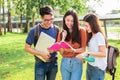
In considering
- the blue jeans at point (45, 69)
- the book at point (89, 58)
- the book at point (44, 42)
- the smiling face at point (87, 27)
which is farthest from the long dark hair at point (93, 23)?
the blue jeans at point (45, 69)

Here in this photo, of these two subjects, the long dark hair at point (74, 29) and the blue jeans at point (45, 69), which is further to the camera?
the blue jeans at point (45, 69)

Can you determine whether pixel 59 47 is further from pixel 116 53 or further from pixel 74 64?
pixel 116 53

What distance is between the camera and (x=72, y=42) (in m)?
5.28

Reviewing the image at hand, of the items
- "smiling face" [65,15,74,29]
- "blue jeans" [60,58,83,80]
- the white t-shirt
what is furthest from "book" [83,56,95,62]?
"smiling face" [65,15,74,29]

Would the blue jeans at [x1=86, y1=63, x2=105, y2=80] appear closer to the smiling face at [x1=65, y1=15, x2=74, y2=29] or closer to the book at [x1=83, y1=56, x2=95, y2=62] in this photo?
the book at [x1=83, y1=56, x2=95, y2=62]

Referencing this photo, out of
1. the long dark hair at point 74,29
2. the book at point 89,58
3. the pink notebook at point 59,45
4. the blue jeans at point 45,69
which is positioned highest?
the long dark hair at point 74,29

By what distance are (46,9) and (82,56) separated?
97 centimetres

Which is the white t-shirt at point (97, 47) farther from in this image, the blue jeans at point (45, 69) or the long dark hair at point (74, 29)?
the blue jeans at point (45, 69)

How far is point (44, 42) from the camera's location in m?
5.41

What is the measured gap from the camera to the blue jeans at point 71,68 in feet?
17.3

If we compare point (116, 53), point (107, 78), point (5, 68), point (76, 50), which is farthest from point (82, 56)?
point (5, 68)

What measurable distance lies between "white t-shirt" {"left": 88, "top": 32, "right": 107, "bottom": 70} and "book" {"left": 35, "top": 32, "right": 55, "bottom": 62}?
672 mm

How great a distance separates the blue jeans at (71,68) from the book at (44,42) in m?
0.37

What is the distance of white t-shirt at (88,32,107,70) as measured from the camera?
506 cm
